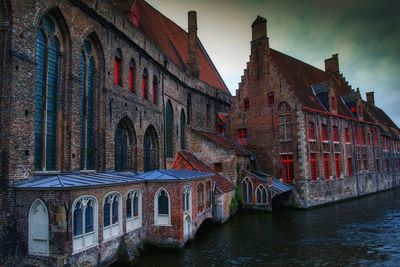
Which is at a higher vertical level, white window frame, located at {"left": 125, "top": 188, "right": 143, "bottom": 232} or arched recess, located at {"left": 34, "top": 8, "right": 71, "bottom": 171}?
arched recess, located at {"left": 34, "top": 8, "right": 71, "bottom": 171}

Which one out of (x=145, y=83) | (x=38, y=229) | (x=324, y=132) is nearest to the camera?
(x=38, y=229)

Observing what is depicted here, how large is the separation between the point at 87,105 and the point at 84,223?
15.8 ft

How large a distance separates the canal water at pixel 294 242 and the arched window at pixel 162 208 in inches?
38.3

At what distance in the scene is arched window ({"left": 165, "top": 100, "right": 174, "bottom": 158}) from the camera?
59.3 feet

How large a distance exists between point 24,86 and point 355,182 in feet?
81.2

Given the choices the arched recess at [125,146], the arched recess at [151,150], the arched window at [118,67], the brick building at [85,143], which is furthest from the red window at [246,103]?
the arched window at [118,67]

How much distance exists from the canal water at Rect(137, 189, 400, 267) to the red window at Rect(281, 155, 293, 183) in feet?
12.0

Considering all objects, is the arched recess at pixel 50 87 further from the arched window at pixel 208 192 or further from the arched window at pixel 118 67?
the arched window at pixel 208 192

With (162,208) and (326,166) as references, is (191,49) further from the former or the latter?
(162,208)

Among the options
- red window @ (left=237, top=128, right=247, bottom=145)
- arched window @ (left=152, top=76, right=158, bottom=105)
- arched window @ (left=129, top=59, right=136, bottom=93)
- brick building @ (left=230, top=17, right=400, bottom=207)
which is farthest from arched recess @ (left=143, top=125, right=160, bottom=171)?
red window @ (left=237, top=128, right=247, bottom=145)

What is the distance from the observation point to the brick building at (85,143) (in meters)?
7.37

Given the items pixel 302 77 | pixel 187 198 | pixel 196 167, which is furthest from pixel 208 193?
pixel 302 77

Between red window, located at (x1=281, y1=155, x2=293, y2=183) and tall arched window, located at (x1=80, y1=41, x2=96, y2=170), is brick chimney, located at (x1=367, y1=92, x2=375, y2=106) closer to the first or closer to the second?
red window, located at (x1=281, y1=155, x2=293, y2=183)

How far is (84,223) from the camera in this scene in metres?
7.73
